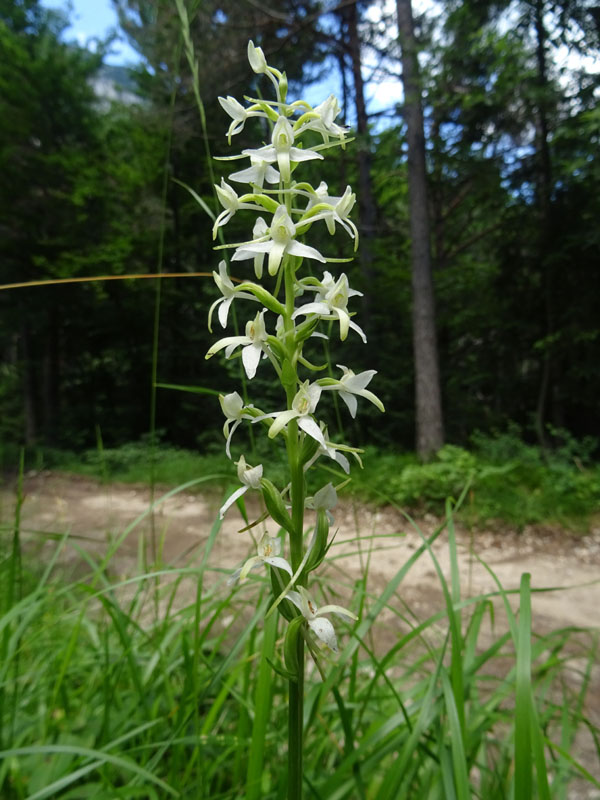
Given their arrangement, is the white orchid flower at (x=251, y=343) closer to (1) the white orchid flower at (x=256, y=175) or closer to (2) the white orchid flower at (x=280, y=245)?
(2) the white orchid flower at (x=280, y=245)

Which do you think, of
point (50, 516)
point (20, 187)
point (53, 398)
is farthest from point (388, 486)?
point (20, 187)

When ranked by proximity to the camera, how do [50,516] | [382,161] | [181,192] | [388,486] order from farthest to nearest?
[181,192] < [382,161] < [388,486] < [50,516]

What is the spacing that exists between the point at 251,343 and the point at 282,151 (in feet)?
1.27

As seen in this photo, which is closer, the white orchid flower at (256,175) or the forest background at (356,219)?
the white orchid flower at (256,175)

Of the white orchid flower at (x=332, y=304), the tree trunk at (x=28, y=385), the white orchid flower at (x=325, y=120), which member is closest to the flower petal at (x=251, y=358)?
the white orchid flower at (x=332, y=304)

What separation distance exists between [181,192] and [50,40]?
4.49 metres

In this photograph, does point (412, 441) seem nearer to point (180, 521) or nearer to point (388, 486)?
point (388, 486)

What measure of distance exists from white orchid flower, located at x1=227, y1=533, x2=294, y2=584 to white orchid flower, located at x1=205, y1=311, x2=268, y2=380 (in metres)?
0.31

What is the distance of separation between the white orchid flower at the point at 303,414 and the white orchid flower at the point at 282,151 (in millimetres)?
424

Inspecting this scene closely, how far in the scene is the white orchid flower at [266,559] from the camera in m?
0.77

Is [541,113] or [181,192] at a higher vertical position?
[181,192]

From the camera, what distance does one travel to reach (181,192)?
13312mm

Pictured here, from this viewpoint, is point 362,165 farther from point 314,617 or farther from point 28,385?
point 314,617

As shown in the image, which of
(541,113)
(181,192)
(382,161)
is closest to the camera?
(541,113)
